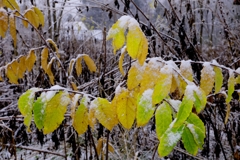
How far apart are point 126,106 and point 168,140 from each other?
0.69 feet

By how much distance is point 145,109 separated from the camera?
0.65 metres

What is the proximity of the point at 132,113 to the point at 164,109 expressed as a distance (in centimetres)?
14

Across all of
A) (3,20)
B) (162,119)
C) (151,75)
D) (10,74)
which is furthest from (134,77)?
(10,74)

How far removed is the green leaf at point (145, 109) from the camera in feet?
2.11

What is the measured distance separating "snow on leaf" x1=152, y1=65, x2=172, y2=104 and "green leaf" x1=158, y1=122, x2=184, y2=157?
0.20 ft

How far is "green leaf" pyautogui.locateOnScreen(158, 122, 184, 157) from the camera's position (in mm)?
575

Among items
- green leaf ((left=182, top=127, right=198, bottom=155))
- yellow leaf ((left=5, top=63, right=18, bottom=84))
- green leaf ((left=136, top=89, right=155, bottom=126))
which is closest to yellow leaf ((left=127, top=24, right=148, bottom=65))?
green leaf ((left=136, top=89, right=155, bottom=126))

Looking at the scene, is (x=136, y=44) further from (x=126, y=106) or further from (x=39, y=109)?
(x=39, y=109)

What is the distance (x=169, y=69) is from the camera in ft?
2.18

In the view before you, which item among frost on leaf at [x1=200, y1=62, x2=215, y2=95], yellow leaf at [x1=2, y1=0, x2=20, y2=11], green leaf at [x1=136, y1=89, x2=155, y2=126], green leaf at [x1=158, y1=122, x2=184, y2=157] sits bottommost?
green leaf at [x1=158, y1=122, x2=184, y2=157]

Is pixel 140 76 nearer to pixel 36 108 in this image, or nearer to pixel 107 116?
pixel 107 116

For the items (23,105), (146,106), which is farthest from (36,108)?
(146,106)

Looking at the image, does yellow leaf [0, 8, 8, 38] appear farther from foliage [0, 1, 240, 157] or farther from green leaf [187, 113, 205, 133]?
green leaf [187, 113, 205, 133]

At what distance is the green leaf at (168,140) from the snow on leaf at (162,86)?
6cm
